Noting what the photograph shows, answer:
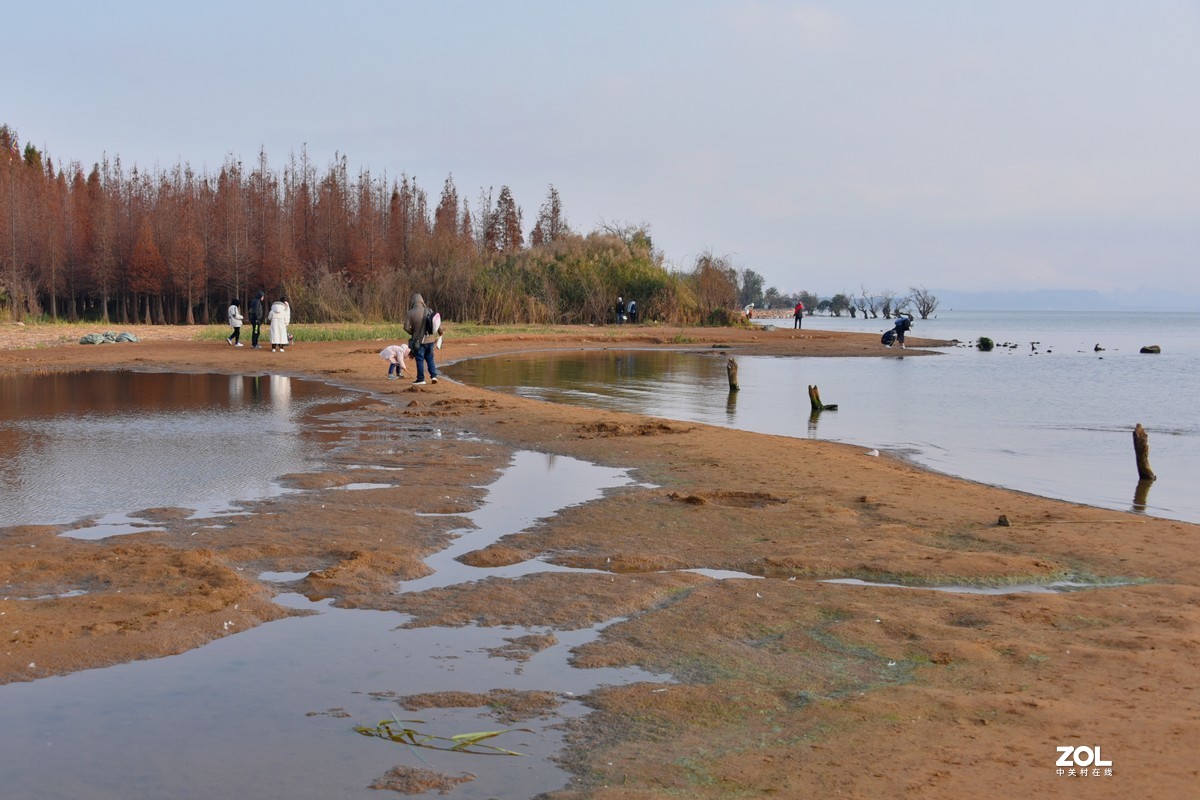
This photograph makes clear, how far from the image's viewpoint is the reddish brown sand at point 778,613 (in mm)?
4406

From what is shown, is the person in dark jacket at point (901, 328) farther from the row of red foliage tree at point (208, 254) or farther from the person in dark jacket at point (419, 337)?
the person in dark jacket at point (419, 337)

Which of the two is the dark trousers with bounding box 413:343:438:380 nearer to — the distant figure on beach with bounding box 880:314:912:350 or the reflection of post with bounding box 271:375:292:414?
the reflection of post with bounding box 271:375:292:414

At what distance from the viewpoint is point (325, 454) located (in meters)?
12.8

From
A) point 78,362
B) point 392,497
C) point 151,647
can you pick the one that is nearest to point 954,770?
point 151,647

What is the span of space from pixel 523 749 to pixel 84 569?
417cm

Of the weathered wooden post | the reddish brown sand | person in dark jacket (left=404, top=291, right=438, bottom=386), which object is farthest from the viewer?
person in dark jacket (left=404, top=291, right=438, bottom=386)

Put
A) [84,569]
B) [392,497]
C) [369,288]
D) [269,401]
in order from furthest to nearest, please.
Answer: [369,288] < [269,401] < [392,497] < [84,569]

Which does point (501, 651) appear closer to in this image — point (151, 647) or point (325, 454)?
point (151, 647)

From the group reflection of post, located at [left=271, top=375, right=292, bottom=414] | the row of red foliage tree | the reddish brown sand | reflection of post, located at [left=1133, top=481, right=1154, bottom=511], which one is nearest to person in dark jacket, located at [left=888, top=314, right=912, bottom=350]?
the row of red foliage tree

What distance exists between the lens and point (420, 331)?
21.0 meters

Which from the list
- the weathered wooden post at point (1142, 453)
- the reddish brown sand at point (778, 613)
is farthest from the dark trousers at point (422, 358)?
the weathered wooden post at point (1142, 453)

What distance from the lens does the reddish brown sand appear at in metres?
4.41

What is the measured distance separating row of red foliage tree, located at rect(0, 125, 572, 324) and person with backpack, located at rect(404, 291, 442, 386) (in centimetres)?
2190

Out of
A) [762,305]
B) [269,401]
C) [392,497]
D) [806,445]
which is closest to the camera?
[392,497]
